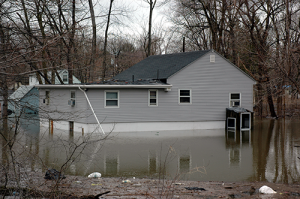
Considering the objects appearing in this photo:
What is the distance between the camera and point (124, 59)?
4844cm

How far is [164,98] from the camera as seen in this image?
2245 cm

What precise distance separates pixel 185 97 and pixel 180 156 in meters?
9.61

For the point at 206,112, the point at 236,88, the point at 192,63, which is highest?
the point at 192,63

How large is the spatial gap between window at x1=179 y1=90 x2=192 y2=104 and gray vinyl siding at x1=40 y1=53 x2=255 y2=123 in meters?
0.23

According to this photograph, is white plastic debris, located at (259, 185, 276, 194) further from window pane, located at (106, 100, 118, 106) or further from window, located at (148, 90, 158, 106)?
window, located at (148, 90, 158, 106)

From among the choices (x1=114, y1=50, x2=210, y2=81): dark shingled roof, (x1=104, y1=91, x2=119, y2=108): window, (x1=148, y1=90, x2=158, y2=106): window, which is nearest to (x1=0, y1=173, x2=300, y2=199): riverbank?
(x1=104, y1=91, x2=119, y2=108): window

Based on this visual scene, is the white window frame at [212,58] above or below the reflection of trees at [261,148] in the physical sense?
above

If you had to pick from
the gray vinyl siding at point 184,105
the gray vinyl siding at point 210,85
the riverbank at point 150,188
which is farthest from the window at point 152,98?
the riverbank at point 150,188

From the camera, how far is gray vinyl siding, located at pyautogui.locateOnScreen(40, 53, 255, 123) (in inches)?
837

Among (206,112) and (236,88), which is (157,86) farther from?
(236,88)

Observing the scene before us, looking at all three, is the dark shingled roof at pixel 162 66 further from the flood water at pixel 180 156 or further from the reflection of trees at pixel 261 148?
the reflection of trees at pixel 261 148

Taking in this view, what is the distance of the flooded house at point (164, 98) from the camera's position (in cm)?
2105

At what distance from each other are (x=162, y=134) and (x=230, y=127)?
5575 mm

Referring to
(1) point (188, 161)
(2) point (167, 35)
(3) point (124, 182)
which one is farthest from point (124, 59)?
(3) point (124, 182)
